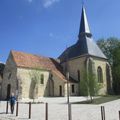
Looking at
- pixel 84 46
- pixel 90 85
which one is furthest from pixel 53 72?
pixel 90 85

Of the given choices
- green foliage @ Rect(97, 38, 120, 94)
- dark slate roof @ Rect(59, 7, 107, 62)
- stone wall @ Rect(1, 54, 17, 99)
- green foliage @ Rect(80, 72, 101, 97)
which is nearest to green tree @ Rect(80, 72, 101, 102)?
green foliage @ Rect(80, 72, 101, 97)

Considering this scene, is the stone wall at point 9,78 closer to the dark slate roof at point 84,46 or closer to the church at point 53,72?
the church at point 53,72

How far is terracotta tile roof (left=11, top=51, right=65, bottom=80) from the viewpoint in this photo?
126 feet

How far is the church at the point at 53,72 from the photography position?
37.1m

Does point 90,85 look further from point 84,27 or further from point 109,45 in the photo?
point 109,45


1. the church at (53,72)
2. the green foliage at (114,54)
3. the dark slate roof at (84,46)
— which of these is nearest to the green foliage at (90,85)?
the church at (53,72)

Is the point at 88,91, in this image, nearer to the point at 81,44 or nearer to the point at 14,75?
the point at 14,75

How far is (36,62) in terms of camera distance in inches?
1618

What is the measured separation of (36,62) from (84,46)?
10.9m

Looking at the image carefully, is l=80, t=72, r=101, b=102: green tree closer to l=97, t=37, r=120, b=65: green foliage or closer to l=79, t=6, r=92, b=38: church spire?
l=79, t=6, r=92, b=38: church spire

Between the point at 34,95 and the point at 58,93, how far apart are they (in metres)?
4.85

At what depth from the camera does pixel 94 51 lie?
4331 cm

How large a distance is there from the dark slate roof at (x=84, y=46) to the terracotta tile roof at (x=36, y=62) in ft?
12.8

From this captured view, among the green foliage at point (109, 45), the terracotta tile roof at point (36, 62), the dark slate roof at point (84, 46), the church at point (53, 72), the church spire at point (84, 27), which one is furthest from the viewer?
the green foliage at point (109, 45)
